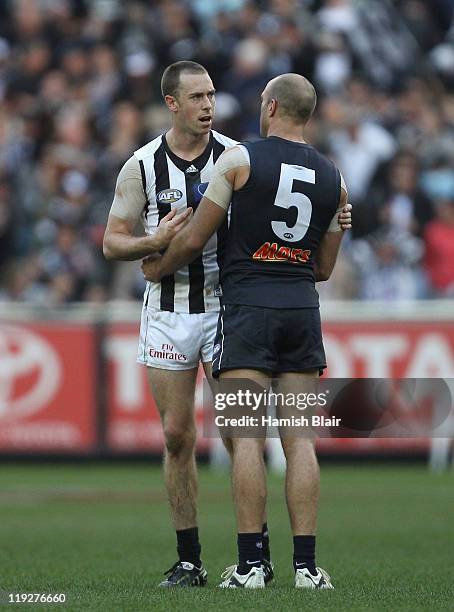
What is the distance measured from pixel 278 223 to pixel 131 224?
95cm

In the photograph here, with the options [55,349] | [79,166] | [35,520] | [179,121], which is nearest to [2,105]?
[79,166]

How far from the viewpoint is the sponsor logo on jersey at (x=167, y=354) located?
7438 mm

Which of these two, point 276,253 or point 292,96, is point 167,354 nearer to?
point 276,253

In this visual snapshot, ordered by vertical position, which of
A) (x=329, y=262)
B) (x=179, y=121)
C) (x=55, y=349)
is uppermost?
(x=179, y=121)

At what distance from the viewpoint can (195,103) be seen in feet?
24.2

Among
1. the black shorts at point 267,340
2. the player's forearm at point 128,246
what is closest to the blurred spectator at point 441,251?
the player's forearm at point 128,246

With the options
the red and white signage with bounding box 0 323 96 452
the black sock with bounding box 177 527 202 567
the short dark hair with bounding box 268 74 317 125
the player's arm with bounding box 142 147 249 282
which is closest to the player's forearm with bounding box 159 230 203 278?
the player's arm with bounding box 142 147 249 282

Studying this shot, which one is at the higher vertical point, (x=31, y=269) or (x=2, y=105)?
(x=2, y=105)

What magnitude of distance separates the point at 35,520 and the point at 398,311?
5.59 meters

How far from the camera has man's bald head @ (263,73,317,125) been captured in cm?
677

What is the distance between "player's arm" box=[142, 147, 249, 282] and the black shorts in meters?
0.35

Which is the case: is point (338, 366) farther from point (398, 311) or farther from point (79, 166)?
point (79, 166)

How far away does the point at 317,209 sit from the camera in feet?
22.6

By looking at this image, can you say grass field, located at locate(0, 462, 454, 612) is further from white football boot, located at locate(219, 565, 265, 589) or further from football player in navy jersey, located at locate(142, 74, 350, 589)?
football player in navy jersey, located at locate(142, 74, 350, 589)
